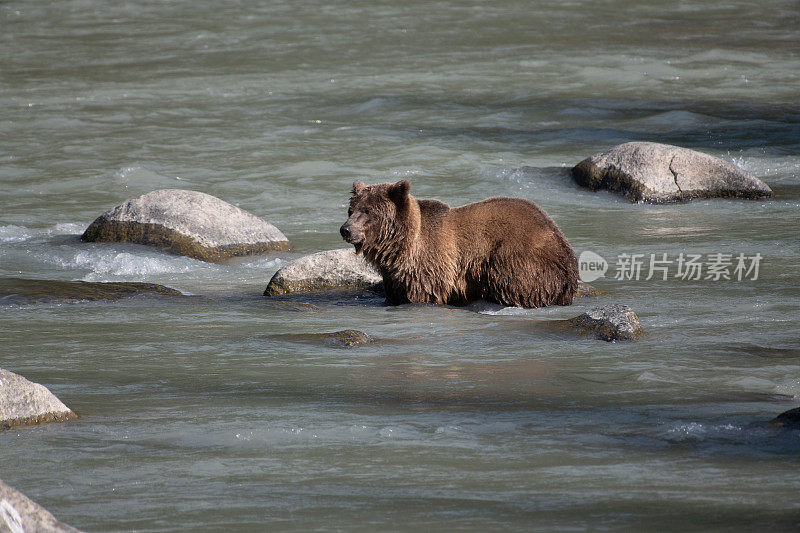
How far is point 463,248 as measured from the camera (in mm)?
9656

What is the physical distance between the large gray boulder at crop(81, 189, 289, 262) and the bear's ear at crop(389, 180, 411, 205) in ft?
10.2

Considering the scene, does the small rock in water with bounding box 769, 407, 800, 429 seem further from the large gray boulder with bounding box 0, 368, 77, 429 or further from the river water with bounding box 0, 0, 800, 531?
the large gray boulder with bounding box 0, 368, 77, 429

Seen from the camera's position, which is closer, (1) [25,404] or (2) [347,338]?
(1) [25,404]

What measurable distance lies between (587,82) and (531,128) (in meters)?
3.54

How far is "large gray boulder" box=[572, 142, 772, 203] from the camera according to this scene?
14.1m

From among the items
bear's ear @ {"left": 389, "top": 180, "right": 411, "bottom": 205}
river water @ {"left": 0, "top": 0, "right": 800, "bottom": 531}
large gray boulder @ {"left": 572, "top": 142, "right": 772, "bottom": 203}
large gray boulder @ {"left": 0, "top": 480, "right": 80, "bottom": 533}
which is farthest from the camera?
large gray boulder @ {"left": 572, "top": 142, "right": 772, "bottom": 203}

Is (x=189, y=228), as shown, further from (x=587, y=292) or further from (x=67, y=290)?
(x=587, y=292)

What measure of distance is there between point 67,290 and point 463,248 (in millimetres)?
3485

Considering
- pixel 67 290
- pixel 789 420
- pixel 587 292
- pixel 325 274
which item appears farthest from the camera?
pixel 325 274

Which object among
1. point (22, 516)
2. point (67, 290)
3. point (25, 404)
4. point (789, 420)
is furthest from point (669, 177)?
point (22, 516)

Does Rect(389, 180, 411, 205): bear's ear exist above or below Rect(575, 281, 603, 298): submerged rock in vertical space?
above

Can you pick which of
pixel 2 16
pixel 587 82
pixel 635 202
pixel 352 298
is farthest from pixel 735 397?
pixel 2 16

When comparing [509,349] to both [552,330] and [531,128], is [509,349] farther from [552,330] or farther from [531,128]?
[531,128]

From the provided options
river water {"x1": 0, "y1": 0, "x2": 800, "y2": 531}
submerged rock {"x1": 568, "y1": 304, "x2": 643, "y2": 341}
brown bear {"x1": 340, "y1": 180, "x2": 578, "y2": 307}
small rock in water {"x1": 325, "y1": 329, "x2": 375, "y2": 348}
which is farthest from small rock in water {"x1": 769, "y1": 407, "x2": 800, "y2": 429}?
brown bear {"x1": 340, "y1": 180, "x2": 578, "y2": 307}
